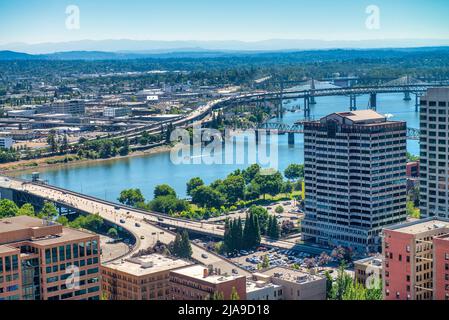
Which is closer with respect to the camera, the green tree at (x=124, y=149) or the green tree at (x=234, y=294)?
the green tree at (x=234, y=294)

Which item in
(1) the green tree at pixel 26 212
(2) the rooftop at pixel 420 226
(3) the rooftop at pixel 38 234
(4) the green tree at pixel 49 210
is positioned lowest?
(4) the green tree at pixel 49 210

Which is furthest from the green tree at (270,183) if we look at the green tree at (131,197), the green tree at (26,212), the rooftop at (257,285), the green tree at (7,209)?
the rooftop at (257,285)

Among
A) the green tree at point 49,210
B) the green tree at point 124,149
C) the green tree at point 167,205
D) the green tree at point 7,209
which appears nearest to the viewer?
the green tree at point 7,209

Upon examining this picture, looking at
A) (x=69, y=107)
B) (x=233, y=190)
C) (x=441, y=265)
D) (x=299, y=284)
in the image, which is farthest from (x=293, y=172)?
(x=69, y=107)

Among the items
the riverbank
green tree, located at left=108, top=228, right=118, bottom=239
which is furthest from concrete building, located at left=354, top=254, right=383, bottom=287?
the riverbank

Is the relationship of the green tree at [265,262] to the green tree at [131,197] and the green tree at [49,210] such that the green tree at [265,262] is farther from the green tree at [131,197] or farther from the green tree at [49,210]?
the green tree at [131,197]

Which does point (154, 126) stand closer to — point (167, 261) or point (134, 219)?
point (134, 219)

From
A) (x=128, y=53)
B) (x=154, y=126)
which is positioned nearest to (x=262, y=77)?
(x=154, y=126)

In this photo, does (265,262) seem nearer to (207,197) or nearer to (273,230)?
(273,230)
